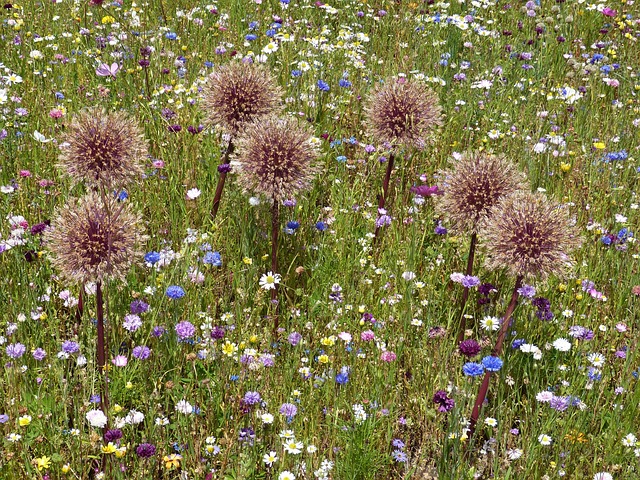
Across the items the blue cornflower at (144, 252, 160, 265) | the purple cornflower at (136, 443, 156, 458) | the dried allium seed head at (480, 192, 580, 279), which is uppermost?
the dried allium seed head at (480, 192, 580, 279)

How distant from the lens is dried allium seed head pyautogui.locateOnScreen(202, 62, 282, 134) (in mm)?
3908

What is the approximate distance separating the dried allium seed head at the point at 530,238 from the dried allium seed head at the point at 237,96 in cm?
160

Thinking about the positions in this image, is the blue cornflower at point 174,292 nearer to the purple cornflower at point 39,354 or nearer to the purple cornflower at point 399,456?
the purple cornflower at point 39,354

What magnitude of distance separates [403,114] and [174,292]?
1873mm

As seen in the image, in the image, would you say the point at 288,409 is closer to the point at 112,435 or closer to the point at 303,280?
the point at 112,435

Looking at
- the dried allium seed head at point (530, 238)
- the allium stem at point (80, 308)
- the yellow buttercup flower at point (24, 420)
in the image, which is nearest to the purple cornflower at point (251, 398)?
the yellow buttercup flower at point (24, 420)

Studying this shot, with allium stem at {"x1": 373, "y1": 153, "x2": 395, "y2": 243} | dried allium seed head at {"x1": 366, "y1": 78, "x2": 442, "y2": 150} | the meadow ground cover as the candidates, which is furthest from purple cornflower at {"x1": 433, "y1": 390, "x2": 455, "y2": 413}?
dried allium seed head at {"x1": 366, "y1": 78, "x2": 442, "y2": 150}

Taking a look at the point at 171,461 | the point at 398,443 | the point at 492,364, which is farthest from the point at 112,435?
the point at 492,364

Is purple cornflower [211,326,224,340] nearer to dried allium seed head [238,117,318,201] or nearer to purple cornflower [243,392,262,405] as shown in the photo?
purple cornflower [243,392,262,405]

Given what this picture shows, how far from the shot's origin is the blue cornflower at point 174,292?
3.17 metres

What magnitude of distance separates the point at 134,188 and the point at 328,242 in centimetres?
134

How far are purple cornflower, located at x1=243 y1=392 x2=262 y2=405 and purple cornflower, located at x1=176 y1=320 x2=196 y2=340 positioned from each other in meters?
0.44

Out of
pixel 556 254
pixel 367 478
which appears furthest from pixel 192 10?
pixel 367 478

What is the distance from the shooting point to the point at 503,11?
7504mm
